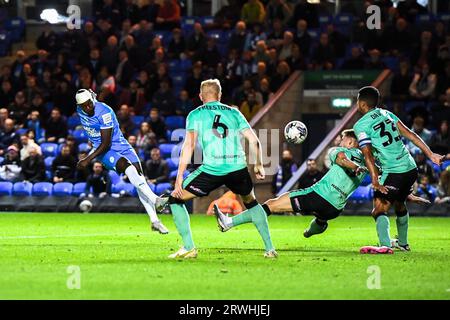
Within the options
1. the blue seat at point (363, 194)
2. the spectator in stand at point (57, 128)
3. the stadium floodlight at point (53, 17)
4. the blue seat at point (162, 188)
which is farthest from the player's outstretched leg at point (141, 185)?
the stadium floodlight at point (53, 17)

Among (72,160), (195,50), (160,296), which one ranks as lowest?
(72,160)

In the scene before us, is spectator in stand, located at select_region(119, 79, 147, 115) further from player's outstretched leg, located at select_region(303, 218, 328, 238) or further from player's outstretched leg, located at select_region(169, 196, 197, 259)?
player's outstretched leg, located at select_region(169, 196, 197, 259)

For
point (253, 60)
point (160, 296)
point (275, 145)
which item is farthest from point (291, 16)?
point (160, 296)

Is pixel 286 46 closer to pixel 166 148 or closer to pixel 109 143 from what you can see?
pixel 166 148

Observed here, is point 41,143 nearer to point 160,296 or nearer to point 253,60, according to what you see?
point 253,60

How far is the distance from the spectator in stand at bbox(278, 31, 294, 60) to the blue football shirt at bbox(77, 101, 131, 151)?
37.7ft

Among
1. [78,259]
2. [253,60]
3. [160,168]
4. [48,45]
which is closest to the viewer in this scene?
[78,259]

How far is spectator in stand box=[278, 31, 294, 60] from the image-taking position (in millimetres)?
27438

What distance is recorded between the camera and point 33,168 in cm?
2720

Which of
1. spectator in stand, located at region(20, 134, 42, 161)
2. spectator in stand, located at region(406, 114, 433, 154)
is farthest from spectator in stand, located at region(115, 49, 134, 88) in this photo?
spectator in stand, located at region(406, 114, 433, 154)

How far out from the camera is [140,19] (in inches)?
1247

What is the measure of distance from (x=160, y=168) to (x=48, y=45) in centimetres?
753
